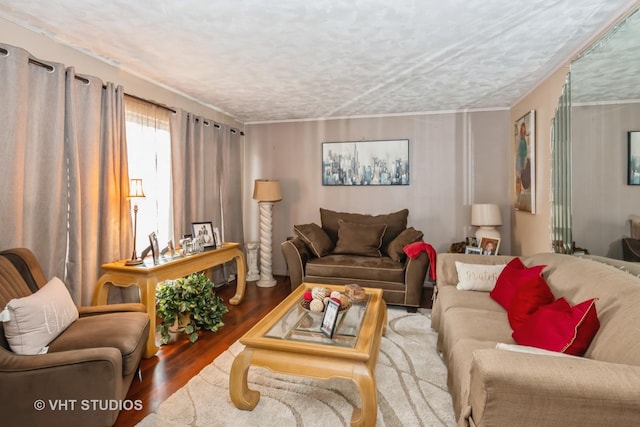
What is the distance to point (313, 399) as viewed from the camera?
2.04 metres

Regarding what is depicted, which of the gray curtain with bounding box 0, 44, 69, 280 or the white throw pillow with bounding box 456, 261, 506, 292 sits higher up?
the gray curtain with bounding box 0, 44, 69, 280

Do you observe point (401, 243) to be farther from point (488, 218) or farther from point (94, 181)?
point (94, 181)

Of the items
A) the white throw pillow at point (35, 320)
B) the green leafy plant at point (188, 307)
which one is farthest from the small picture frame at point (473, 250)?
the white throw pillow at point (35, 320)

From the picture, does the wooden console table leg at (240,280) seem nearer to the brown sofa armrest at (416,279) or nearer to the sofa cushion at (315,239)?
the sofa cushion at (315,239)

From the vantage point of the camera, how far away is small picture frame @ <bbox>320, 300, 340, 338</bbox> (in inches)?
77.3

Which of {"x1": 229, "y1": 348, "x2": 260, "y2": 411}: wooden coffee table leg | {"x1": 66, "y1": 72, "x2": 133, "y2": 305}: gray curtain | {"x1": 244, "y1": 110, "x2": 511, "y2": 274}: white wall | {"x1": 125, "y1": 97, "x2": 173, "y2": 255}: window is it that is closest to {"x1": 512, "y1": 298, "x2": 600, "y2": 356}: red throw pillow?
{"x1": 229, "y1": 348, "x2": 260, "y2": 411}: wooden coffee table leg

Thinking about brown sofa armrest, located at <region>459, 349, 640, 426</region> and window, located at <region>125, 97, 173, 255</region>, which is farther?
window, located at <region>125, 97, 173, 255</region>

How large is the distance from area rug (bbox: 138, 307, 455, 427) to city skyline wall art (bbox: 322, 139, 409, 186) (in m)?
2.65

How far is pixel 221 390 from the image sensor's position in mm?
2129

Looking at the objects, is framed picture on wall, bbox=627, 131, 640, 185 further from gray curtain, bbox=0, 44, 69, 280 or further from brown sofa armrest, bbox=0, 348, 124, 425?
gray curtain, bbox=0, 44, 69, 280

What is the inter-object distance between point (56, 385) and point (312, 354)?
47.9 inches

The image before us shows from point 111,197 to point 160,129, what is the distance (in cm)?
104

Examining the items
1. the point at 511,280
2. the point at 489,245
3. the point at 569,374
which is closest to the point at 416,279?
the point at 489,245

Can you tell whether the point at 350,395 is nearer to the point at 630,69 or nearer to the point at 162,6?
the point at 630,69
